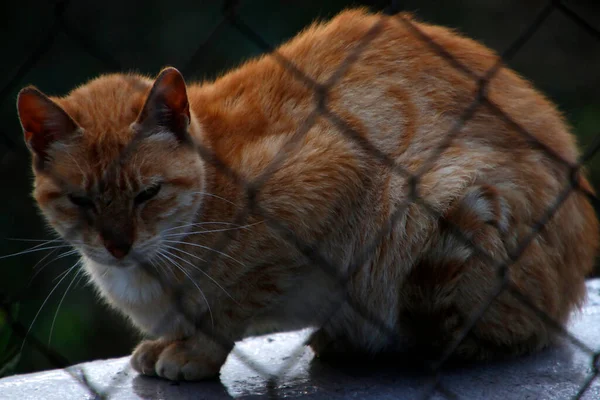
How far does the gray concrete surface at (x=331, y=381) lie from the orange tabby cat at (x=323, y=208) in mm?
62

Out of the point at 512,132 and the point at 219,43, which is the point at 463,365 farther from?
the point at 219,43

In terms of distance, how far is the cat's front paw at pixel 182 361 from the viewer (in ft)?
7.29

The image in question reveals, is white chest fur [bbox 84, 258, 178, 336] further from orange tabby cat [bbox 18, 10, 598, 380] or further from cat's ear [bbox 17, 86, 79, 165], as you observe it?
cat's ear [bbox 17, 86, 79, 165]

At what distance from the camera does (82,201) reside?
206 centimetres

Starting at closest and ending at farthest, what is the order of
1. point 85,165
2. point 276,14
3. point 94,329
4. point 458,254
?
point 85,165 < point 458,254 < point 94,329 < point 276,14

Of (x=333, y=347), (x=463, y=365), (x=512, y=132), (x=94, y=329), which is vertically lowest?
(x=94, y=329)

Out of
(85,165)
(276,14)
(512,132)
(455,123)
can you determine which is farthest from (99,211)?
(276,14)

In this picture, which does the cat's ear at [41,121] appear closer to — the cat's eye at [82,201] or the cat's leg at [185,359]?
the cat's eye at [82,201]

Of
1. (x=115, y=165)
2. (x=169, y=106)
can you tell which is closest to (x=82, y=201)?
(x=115, y=165)

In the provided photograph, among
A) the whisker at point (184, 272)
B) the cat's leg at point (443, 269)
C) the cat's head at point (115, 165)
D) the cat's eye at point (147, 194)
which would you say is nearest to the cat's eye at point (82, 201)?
the cat's head at point (115, 165)

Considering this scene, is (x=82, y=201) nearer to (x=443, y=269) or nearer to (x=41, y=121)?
(x=41, y=121)

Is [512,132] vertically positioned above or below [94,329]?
above

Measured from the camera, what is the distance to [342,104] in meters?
2.30

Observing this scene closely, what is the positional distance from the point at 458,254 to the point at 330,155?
1.44 feet
